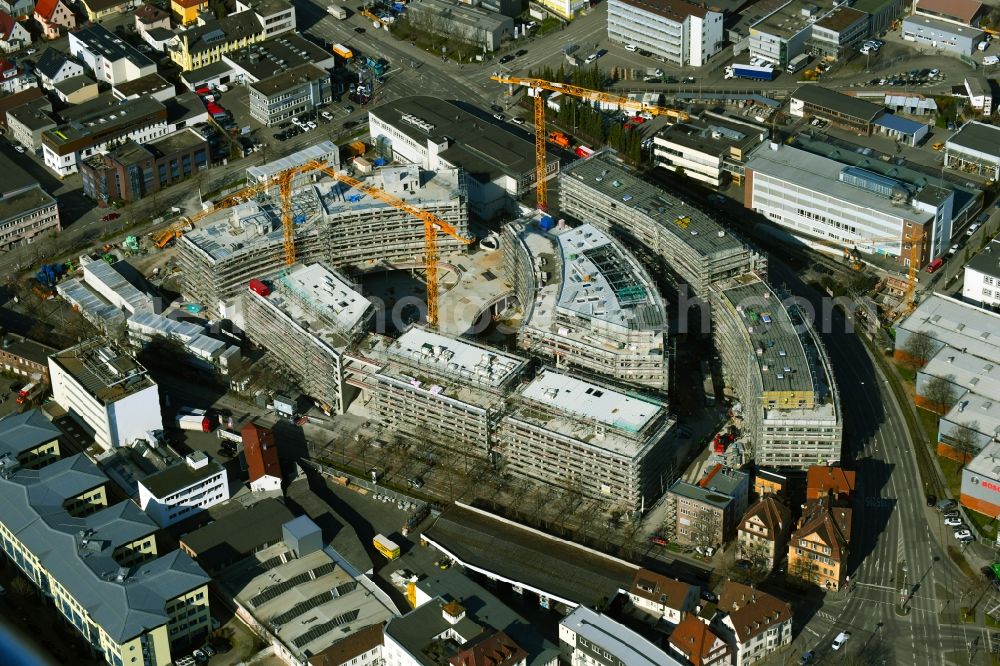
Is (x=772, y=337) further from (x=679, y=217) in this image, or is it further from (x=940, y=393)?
(x=679, y=217)

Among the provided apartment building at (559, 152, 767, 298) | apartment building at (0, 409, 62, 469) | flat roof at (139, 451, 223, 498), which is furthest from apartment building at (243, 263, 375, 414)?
apartment building at (559, 152, 767, 298)

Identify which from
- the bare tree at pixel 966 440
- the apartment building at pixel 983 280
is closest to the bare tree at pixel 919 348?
the apartment building at pixel 983 280

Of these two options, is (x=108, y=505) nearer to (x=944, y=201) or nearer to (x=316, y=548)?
(x=316, y=548)

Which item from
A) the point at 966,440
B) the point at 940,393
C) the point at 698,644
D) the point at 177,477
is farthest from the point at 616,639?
the point at 940,393

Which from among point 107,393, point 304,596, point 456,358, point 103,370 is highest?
point 456,358

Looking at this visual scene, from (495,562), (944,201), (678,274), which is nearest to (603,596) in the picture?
(495,562)

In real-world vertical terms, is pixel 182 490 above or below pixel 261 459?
below
